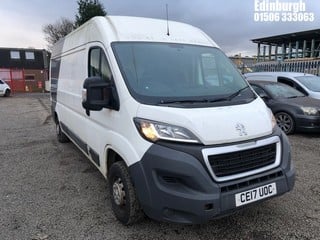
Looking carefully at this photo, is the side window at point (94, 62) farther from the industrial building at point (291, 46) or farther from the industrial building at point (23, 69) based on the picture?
the industrial building at point (23, 69)

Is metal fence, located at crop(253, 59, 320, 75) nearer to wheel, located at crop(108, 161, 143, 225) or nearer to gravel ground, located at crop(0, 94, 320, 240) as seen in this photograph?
gravel ground, located at crop(0, 94, 320, 240)

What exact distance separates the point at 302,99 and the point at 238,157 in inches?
238

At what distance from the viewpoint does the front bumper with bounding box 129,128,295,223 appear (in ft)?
8.69

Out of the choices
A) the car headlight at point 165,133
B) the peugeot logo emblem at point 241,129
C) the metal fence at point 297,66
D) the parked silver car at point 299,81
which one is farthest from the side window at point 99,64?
the metal fence at point 297,66

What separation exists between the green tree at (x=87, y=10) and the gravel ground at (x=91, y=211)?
24697 millimetres

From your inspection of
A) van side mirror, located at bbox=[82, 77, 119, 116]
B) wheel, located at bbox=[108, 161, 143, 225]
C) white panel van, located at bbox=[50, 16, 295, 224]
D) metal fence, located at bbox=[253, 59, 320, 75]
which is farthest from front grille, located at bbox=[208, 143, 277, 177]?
metal fence, located at bbox=[253, 59, 320, 75]

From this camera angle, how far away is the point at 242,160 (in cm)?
288

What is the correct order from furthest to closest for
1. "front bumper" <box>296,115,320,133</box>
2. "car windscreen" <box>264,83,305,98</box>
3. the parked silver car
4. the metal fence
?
the metal fence, the parked silver car, "car windscreen" <box>264,83,305,98</box>, "front bumper" <box>296,115,320,133</box>

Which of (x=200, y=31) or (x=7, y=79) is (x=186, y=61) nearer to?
(x=200, y=31)

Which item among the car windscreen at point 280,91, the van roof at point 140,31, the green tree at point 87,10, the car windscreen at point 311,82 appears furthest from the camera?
the green tree at point 87,10

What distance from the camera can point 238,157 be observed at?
286cm

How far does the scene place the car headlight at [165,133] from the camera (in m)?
2.75

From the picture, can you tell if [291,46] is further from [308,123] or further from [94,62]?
[94,62]

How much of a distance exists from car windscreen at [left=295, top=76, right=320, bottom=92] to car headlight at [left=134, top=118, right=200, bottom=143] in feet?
26.2
